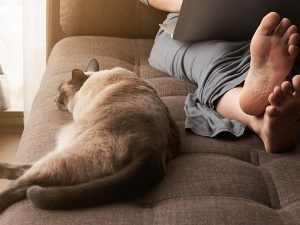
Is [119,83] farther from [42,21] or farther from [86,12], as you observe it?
[42,21]

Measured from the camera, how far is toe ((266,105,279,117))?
1.12 meters

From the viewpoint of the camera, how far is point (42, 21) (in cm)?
205

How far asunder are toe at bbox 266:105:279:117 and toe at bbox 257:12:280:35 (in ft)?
0.56

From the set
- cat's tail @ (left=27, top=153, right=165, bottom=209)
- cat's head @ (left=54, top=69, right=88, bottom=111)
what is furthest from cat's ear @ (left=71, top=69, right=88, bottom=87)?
cat's tail @ (left=27, top=153, right=165, bottom=209)

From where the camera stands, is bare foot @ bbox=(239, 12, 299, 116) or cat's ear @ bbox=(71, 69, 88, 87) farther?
cat's ear @ bbox=(71, 69, 88, 87)

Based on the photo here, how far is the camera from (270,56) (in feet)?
3.80

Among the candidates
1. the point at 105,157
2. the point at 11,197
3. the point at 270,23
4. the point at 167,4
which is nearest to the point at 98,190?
the point at 105,157

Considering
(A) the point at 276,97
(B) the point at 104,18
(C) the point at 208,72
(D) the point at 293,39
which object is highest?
Answer: (D) the point at 293,39

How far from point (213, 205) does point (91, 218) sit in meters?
0.23

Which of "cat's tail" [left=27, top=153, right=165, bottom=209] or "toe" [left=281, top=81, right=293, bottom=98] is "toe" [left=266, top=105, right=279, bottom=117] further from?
"cat's tail" [left=27, top=153, right=165, bottom=209]

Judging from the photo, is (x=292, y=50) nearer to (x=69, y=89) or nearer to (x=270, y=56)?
(x=270, y=56)

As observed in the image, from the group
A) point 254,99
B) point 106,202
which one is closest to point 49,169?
point 106,202

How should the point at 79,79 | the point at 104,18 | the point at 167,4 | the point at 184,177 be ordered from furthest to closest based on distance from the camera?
the point at 104,18 < the point at 167,4 < the point at 79,79 < the point at 184,177

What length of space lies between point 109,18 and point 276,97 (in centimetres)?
98
